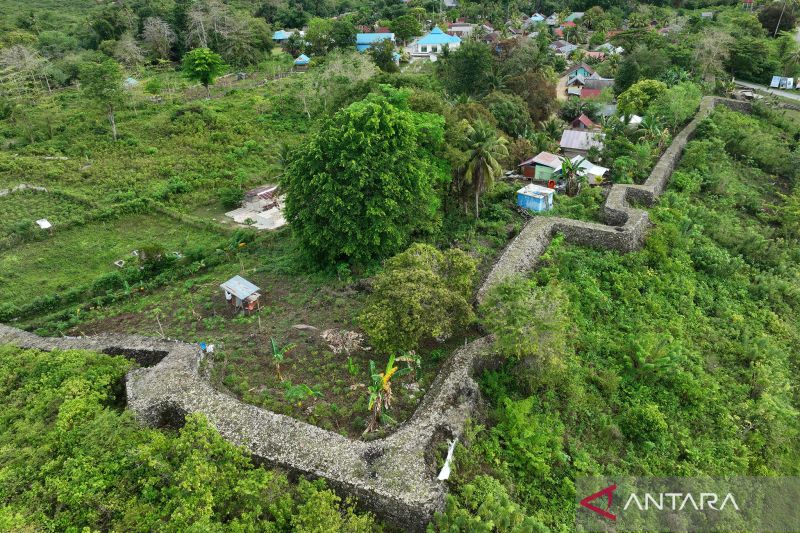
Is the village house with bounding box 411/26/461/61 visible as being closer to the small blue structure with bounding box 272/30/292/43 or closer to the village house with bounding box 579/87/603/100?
the small blue structure with bounding box 272/30/292/43

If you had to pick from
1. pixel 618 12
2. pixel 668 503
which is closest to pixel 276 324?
pixel 668 503

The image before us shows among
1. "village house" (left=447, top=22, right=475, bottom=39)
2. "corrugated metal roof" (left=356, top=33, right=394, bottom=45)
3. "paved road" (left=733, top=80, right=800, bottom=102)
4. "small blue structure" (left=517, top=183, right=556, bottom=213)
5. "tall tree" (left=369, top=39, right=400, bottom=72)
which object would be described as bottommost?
"small blue structure" (left=517, top=183, right=556, bottom=213)

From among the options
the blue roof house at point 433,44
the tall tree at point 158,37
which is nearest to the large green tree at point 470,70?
the blue roof house at point 433,44

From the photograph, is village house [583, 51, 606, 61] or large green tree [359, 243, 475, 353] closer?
large green tree [359, 243, 475, 353]

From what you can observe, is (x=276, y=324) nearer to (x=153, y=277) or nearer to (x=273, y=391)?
(x=273, y=391)

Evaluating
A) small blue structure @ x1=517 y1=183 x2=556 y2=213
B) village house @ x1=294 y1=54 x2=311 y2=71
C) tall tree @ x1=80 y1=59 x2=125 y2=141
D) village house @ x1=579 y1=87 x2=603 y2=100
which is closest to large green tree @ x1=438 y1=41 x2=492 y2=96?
village house @ x1=579 y1=87 x2=603 y2=100

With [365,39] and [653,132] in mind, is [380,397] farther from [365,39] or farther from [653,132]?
[365,39]
